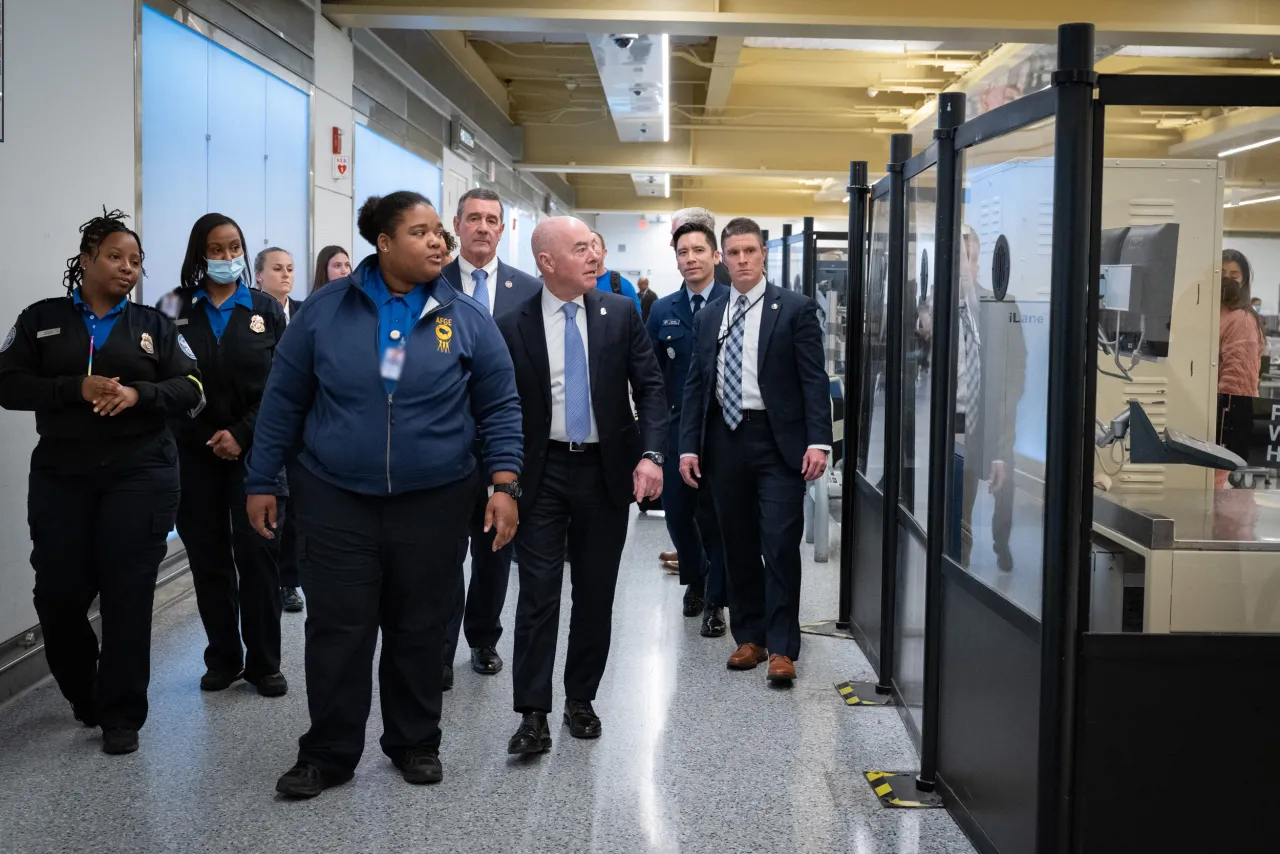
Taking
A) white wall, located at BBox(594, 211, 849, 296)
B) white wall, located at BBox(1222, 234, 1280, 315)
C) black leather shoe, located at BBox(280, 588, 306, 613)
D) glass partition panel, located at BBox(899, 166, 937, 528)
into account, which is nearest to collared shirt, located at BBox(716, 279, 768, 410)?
glass partition panel, located at BBox(899, 166, 937, 528)

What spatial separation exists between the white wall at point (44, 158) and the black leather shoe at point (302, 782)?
4.68 feet

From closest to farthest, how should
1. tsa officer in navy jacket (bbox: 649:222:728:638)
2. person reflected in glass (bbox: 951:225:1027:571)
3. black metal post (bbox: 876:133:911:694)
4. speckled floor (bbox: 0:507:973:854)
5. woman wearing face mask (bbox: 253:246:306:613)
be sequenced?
person reflected in glass (bbox: 951:225:1027:571) → speckled floor (bbox: 0:507:973:854) → black metal post (bbox: 876:133:911:694) → tsa officer in navy jacket (bbox: 649:222:728:638) → woman wearing face mask (bbox: 253:246:306:613)

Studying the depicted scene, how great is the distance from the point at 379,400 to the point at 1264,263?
2.13 meters

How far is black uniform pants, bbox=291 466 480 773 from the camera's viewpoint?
2887 millimetres

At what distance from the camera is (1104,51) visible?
28.7 ft

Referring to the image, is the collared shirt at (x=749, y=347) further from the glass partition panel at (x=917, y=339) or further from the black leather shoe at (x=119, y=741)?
the black leather shoe at (x=119, y=741)

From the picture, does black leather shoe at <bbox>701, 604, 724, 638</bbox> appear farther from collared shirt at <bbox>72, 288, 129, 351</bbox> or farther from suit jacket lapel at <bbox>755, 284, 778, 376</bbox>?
collared shirt at <bbox>72, 288, 129, 351</bbox>

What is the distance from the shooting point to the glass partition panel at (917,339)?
3318mm

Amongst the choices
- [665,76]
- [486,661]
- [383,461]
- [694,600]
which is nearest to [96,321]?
[383,461]

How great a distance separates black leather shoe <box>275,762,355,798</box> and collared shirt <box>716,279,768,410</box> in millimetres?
1823

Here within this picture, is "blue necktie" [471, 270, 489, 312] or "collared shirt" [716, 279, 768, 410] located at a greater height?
"blue necktie" [471, 270, 489, 312]

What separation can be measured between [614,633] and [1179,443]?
8.31 feet

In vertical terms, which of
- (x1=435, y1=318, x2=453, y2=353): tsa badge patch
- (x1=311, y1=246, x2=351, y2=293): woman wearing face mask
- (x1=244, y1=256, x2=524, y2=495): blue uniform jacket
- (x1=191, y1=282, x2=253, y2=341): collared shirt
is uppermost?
(x1=311, y1=246, x2=351, y2=293): woman wearing face mask

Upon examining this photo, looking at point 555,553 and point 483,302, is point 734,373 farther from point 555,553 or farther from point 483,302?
point 555,553
